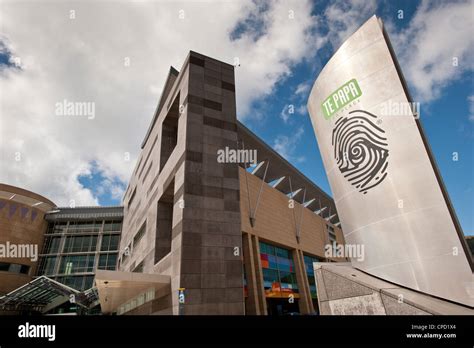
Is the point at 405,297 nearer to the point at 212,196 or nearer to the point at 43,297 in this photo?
the point at 212,196

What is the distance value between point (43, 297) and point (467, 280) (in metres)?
52.9

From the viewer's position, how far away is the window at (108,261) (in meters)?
62.0

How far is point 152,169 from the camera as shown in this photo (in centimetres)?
3434

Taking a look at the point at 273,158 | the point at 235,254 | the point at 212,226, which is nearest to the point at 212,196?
the point at 212,226

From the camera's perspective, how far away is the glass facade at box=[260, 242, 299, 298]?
127 ft

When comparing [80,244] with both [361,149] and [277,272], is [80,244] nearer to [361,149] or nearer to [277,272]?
[277,272]

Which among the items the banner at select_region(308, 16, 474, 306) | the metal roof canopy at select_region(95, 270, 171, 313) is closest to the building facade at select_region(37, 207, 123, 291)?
the metal roof canopy at select_region(95, 270, 171, 313)

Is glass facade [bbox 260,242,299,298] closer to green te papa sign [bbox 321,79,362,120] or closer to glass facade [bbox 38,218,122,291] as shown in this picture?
green te papa sign [bbox 321,79,362,120]

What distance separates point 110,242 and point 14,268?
58.6 ft

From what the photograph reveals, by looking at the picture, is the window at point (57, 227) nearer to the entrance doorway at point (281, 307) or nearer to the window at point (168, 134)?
the window at point (168, 134)

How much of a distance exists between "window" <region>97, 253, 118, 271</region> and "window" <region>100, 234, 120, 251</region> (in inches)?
63.4

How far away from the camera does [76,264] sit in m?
61.1

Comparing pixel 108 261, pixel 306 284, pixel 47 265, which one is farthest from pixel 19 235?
pixel 306 284

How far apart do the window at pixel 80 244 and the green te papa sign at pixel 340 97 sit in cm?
6595
